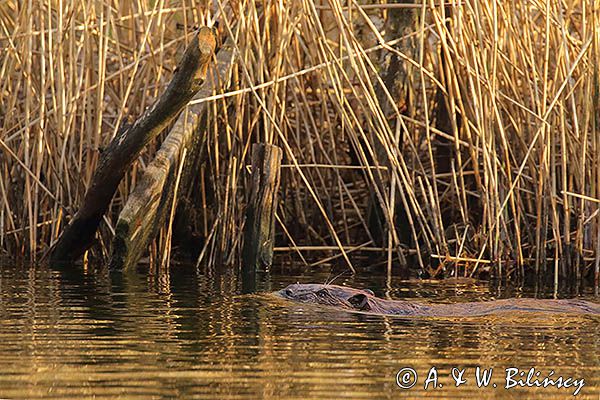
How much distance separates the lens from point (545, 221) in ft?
21.0

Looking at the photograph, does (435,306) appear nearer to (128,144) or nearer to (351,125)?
(351,125)

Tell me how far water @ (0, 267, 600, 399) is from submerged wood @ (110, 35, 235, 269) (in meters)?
0.74

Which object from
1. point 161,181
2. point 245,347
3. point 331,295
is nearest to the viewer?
point 245,347

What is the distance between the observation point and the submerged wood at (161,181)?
21.0 ft

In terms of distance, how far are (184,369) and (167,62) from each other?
4422mm

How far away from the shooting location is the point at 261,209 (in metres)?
6.52

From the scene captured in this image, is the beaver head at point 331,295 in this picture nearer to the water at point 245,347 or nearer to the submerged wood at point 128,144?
the water at point 245,347

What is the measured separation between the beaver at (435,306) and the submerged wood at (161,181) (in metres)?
1.68

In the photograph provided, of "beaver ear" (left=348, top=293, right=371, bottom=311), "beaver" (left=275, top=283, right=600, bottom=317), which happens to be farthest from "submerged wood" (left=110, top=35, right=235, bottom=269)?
"beaver ear" (left=348, top=293, right=371, bottom=311)

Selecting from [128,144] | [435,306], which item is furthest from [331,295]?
[128,144]

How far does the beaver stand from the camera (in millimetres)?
4754

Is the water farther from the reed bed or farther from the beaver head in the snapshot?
the reed bed

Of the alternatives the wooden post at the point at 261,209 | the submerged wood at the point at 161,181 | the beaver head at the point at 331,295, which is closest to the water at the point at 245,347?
the beaver head at the point at 331,295

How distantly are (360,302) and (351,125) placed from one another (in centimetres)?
160
